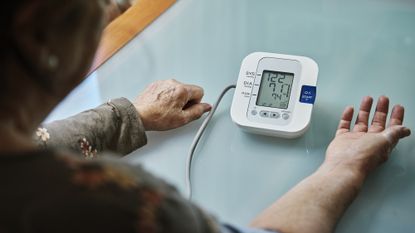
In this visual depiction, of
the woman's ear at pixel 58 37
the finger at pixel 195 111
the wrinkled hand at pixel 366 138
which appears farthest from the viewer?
the finger at pixel 195 111

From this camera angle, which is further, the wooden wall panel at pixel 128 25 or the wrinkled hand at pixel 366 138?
the wooden wall panel at pixel 128 25

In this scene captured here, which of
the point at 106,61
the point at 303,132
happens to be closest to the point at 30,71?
the point at 303,132

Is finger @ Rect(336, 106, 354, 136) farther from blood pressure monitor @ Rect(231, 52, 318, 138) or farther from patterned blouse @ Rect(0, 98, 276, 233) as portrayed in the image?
patterned blouse @ Rect(0, 98, 276, 233)

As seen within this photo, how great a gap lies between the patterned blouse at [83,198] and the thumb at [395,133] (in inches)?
14.9

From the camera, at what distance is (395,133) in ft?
2.75

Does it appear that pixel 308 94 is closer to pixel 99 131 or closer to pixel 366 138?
pixel 366 138

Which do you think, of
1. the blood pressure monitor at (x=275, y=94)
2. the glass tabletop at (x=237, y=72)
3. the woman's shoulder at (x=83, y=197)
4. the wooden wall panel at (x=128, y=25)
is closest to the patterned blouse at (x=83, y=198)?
the woman's shoulder at (x=83, y=197)

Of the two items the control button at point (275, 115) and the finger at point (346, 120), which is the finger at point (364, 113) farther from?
the control button at point (275, 115)

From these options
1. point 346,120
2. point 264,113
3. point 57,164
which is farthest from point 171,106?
point 57,164

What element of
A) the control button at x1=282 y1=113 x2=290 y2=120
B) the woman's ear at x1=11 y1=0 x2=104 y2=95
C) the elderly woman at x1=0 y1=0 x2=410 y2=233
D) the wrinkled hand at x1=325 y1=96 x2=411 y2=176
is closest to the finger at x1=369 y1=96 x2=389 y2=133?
the wrinkled hand at x1=325 y1=96 x2=411 y2=176

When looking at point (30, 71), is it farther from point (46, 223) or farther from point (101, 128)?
point (101, 128)

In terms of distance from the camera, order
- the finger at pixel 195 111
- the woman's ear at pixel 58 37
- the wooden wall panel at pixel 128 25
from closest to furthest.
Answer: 1. the woman's ear at pixel 58 37
2. the finger at pixel 195 111
3. the wooden wall panel at pixel 128 25

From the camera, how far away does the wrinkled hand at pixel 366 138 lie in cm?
81

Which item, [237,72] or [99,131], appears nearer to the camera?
[99,131]
